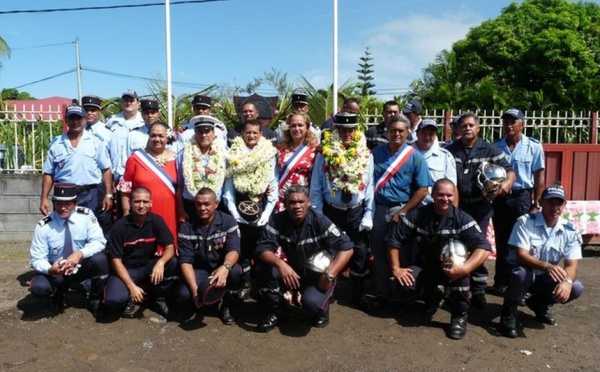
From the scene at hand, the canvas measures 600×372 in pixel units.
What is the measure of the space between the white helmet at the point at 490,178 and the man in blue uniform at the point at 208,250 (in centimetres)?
247

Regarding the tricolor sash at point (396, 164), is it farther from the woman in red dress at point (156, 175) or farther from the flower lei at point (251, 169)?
the woman in red dress at point (156, 175)

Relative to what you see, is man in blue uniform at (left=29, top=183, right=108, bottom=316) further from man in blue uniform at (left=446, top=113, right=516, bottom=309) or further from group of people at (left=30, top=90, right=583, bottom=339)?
man in blue uniform at (left=446, top=113, right=516, bottom=309)

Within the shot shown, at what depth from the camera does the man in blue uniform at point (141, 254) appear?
4.73m

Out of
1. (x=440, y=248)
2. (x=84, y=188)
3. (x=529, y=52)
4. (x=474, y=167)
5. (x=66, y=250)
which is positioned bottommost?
(x=66, y=250)

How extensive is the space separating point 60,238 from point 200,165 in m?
1.50

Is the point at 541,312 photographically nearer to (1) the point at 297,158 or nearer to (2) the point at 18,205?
(1) the point at 297,158

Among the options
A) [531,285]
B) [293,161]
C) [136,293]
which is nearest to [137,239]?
[136,293]

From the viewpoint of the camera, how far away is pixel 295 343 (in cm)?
430

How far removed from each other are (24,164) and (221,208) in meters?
4.99

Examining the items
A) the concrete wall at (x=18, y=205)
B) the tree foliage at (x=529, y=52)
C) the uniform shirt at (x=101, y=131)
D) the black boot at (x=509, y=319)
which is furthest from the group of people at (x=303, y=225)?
the tree foliage at (x=529, y=52)

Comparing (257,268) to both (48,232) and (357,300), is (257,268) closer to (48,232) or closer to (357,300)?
(357,300)

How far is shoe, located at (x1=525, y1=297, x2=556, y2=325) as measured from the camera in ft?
15.5

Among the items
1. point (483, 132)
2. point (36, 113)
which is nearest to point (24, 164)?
point (36, 113)

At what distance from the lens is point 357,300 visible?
514cm
